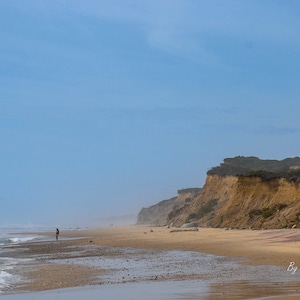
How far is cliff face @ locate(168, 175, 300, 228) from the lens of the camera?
132 ft

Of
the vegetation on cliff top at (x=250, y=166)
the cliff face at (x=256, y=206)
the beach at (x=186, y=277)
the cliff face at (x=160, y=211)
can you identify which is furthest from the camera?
the cliff face at (x=160, y=211)

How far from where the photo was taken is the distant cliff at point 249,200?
136 feet

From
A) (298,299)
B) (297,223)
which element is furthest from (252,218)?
(298,299)

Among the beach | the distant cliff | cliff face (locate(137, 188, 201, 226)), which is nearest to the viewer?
the beach

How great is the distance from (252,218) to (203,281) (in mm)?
32243

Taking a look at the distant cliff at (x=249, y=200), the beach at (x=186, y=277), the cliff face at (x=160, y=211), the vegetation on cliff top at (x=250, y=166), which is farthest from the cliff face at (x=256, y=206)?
the cliff face at (x=160, y=211)

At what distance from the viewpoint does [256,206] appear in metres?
49.1

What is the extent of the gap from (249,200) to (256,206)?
51.9 inches

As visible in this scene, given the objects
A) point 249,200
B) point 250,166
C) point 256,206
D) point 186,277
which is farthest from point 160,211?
point 186,277

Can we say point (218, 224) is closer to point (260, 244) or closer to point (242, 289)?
point (260, 244)

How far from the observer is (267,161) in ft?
262

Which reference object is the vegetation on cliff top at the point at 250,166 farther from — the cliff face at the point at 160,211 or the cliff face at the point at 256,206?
the cliff face at the point at 160,211

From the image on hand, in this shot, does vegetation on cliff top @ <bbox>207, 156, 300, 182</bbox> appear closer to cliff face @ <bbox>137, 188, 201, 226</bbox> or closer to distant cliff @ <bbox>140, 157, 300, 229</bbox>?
distant cliff @ <bbox>140, 157, 300, 229</bbox>

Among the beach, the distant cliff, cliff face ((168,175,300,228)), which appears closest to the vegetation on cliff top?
the distant cliff
